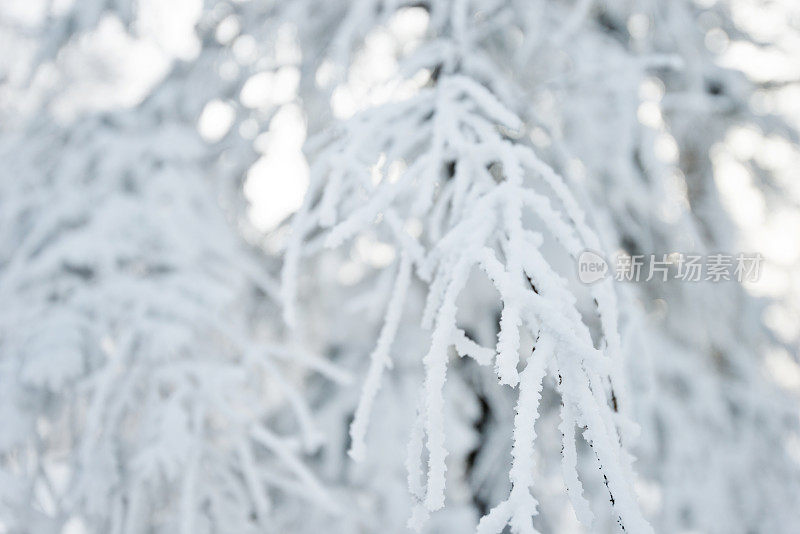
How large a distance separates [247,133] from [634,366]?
1.73 metres

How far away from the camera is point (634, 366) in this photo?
2.32 m

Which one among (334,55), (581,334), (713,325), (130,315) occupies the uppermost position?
(334,55)

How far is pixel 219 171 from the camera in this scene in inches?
85.1

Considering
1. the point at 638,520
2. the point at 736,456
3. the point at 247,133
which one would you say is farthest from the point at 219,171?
the point at 736,456

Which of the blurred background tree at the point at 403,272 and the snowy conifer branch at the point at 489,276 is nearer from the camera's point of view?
the snowy conifer branch at the point at 489,276

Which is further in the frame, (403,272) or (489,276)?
(403,272)

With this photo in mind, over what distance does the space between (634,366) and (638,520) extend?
181cm

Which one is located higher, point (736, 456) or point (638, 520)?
point (638, 520)

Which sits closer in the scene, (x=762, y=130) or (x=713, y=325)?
(x=762, y=130)

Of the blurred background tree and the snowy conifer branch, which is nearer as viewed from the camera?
the snowy conifer branch

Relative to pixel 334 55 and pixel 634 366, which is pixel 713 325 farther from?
pixel 334 55

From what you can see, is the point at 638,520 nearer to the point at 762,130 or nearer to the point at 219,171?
the point at 219,171

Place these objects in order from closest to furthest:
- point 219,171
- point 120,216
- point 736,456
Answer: point 120,216
point 219,171
point 736,456

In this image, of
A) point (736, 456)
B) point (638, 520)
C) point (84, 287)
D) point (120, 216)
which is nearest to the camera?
point (638, 520)
